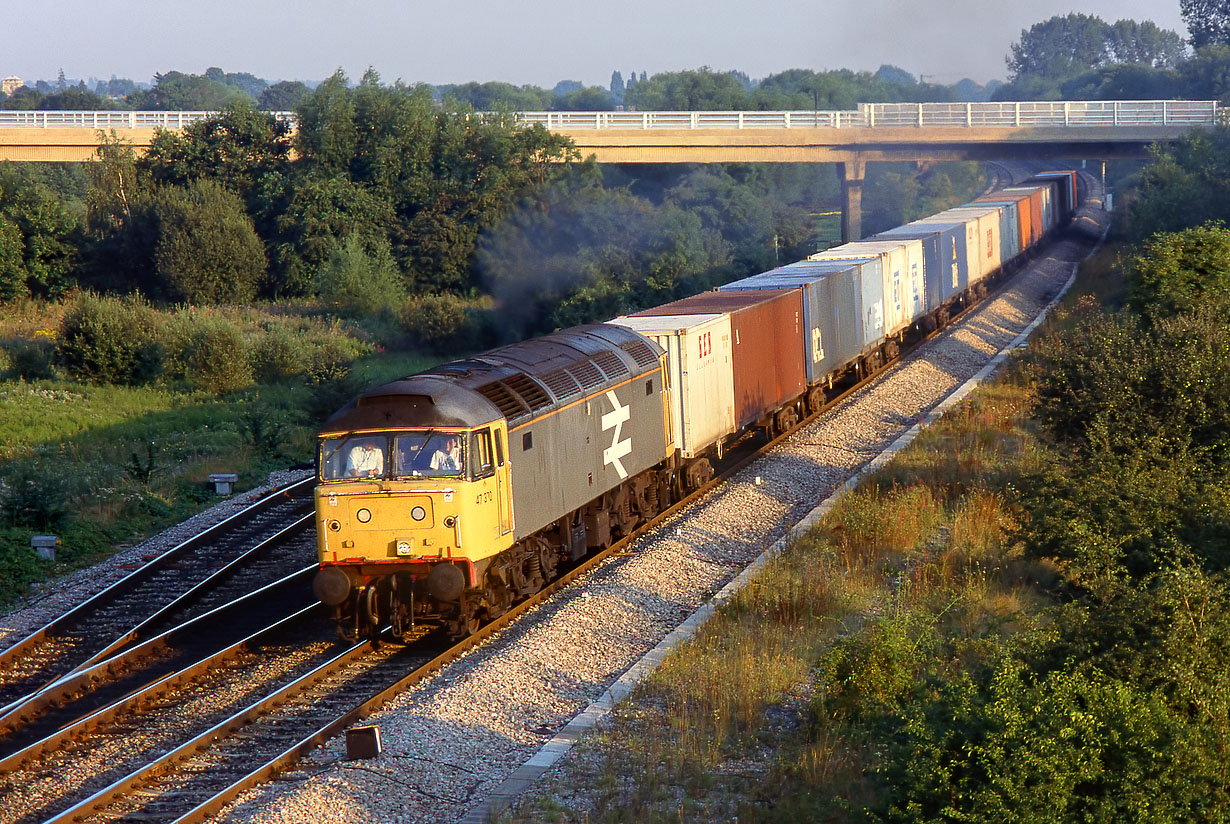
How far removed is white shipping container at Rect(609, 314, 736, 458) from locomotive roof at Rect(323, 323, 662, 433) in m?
0.62

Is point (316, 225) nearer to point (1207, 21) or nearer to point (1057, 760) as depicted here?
point (1057, 760)

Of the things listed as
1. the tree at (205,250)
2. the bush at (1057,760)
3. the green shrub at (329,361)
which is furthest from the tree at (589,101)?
the bush at (1057,760)

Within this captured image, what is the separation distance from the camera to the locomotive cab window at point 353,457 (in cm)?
1416

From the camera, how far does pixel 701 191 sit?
70688 mm

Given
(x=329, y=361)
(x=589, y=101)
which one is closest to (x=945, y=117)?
(x=329, y=361)

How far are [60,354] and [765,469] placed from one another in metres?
24.3

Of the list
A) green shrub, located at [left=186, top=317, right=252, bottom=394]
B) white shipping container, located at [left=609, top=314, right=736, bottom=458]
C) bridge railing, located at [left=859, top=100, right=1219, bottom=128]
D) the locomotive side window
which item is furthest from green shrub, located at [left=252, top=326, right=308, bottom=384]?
bridge railing, located at [left=859, top=100, right=1219, bottom=128]

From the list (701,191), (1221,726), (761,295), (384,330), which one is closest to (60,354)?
(384,330)

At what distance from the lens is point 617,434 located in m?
17.9

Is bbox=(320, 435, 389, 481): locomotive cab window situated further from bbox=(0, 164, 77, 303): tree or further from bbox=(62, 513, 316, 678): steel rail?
bbox=(0, 164, 77, 303): tree

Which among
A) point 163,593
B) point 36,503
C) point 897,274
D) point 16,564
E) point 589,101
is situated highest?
point 589,101

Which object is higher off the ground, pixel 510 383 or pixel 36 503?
pixel 510 383

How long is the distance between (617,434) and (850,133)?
4498cm

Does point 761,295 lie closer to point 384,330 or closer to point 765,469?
point 765,469
